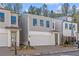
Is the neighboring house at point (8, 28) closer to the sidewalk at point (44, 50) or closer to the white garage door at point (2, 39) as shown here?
the white garage door at point (2, 39)

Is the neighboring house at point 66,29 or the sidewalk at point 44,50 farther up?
the neighboring house at point 66,29

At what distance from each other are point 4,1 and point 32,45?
2.49 feet

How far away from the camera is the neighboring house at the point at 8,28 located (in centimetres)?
989

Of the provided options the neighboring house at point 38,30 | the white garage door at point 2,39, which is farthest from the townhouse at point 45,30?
the white garage door at point 2,39

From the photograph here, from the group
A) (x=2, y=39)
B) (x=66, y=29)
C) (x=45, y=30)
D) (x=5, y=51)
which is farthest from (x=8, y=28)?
(x=66, y=29)

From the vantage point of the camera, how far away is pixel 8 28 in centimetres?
991

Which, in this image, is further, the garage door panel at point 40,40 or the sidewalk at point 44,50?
the garage door panel at point 40,40

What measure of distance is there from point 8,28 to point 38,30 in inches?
17.5

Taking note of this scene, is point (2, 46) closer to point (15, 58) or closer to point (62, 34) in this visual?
point (15, 58)

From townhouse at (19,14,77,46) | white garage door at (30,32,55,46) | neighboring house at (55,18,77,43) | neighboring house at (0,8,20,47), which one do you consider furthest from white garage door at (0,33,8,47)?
neighboring house at (55,18,77,43)

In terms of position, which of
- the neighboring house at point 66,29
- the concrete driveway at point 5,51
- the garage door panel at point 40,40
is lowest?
the concrete driveway at point 5,51

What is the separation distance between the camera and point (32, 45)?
32.8ft

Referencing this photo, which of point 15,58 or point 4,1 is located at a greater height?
point 4,1

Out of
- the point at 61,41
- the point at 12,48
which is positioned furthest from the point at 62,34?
the point at 12,48
